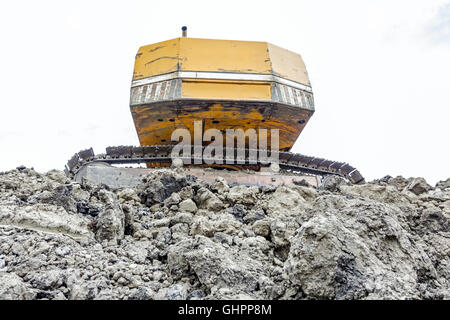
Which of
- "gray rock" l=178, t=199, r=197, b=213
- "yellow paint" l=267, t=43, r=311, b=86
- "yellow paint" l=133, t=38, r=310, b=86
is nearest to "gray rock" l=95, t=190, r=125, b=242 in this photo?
"gray rock" l=178, t=199, r=197, b=213

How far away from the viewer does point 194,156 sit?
357 inches

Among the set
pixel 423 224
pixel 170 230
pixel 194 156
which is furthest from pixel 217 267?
pixel 194 156

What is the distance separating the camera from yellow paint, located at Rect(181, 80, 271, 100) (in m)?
8.65

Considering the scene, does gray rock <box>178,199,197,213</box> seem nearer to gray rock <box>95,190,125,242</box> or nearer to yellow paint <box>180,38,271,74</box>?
gray rock <box>95,190,125,242</box>

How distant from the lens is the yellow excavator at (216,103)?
28.7 feet

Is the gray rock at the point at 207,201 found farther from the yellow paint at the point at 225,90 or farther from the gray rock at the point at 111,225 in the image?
the yellow paint at the point at 225,90

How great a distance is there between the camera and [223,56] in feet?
29.7

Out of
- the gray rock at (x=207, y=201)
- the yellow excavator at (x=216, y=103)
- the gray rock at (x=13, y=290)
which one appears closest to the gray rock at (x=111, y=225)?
the gray rock at (x=13, y=290)

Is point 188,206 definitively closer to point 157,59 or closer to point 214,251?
point 214,251

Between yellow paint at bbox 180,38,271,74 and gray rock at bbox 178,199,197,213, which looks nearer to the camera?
gray rock at bbox 178,199,197,213

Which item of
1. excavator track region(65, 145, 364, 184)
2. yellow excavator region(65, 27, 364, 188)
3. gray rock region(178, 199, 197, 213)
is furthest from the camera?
excavator track region(65, 145, 364, 184)

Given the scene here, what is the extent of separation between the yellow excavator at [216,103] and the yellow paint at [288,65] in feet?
0.10
